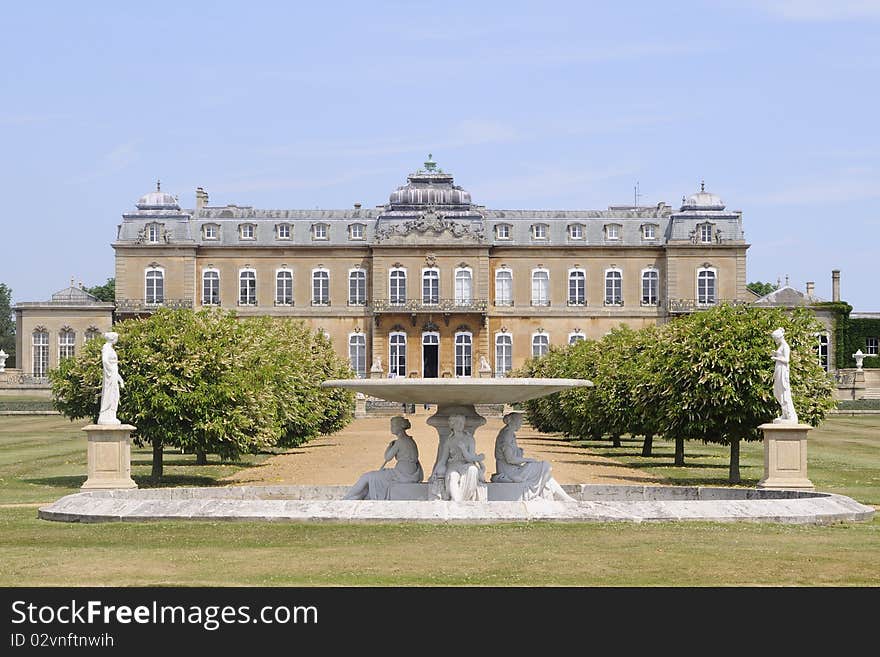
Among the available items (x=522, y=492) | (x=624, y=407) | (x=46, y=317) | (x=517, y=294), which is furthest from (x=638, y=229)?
(x=522, y=492)

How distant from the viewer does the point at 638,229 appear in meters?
78.6

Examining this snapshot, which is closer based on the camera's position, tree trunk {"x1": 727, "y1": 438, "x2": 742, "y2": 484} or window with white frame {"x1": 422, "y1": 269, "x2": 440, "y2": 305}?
tree trunk {"x1": 727, "y1": 438, "x2": 742, "y2": 484}

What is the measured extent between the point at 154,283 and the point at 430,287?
14554 millimetres

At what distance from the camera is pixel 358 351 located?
7781 centimetres

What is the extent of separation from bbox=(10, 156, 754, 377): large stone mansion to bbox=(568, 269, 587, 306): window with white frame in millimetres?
119

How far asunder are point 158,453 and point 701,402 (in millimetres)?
9552

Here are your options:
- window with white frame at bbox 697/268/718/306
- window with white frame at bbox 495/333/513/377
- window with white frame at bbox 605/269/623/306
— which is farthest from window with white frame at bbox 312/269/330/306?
window with white frame at bbox 697/268/718/306

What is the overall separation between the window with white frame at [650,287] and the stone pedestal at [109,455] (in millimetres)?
58582

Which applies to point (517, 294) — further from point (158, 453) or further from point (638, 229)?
point (158, 453)

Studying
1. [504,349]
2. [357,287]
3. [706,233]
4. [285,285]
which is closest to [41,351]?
[285,285]

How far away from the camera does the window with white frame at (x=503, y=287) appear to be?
78.1 m

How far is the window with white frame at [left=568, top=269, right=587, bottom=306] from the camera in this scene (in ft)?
256

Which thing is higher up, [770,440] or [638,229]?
[638,229]

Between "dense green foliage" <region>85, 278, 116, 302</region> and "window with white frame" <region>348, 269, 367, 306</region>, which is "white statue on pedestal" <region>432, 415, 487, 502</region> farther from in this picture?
"dense green foliage" <region>85, 278, 116, 302</region>
